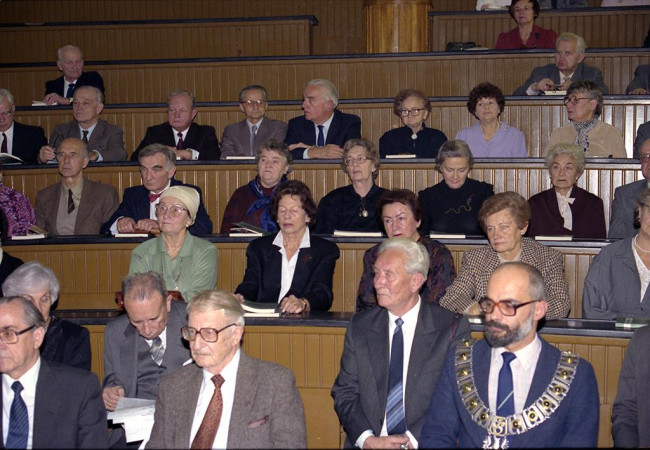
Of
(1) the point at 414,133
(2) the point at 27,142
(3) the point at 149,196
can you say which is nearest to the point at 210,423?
(3) the point at 149,196

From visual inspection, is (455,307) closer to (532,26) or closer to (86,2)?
(532,26)

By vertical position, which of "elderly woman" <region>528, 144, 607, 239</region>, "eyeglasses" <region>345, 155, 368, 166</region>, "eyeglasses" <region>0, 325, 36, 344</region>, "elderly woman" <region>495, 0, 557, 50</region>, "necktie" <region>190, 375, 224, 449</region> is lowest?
"necktie" <region>190, 375, 224, 449</region>

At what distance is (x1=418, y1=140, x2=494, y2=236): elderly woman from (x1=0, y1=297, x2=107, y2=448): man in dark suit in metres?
2.45

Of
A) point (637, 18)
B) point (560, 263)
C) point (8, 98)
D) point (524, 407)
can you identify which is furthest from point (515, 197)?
point (637, 18)

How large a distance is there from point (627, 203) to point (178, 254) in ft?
8.46

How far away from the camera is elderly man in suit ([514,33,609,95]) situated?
6215 mm

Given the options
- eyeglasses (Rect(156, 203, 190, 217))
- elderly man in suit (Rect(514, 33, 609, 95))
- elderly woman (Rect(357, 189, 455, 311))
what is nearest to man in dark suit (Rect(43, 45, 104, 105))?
eyeglasses (Rect(156, 203, 190, 217))

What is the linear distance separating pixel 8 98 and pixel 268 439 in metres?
4.32

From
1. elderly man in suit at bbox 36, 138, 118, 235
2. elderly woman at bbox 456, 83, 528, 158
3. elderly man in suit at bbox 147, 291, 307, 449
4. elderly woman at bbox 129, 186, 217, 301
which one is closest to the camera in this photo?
elderly man in suit at bbox 147, 291, 307, 449

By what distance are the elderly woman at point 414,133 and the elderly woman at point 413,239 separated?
1759 millimetres

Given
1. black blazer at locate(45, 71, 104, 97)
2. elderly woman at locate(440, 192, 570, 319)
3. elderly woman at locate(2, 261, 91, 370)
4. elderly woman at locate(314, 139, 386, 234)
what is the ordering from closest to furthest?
1. elderly woman at locate(2, 261, 91, 370)
2. elderly woman at locate(440, 192, 570, 319)
3. elderly woman at locate(314, 139, 386, 234)
4. black blazer at locate(45, 71, 104, 97)

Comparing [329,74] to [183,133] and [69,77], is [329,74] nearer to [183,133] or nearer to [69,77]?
[183,133]

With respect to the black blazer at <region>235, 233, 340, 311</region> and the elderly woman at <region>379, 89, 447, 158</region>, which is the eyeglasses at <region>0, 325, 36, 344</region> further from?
the elderly woman at <region>379, 89, 447, 158</region>

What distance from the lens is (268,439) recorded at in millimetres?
2709
